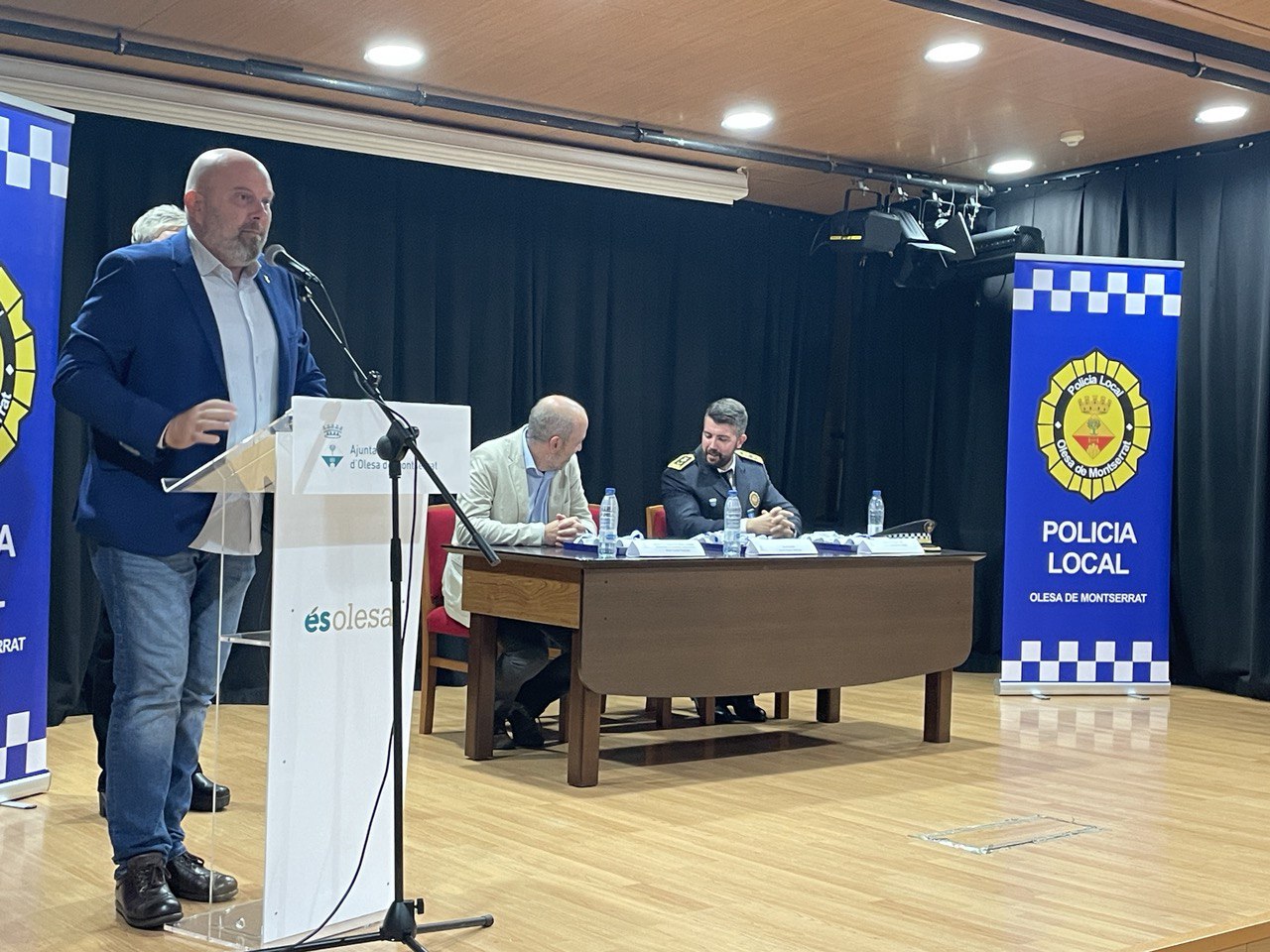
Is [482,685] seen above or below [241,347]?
below

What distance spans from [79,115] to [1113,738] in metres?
4.67

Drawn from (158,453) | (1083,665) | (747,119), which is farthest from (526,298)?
(158,453)

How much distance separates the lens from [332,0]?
4746 millimetres

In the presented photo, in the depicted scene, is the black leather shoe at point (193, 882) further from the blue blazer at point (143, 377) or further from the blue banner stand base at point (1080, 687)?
the blue banner stand base at point (1080, 687)

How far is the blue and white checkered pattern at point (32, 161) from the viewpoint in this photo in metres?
3.76

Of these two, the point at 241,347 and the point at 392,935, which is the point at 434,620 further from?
the point at 392,935

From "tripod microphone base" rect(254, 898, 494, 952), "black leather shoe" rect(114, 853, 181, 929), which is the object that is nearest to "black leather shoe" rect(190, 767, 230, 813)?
"black leather shoe" rect(114, 853, 181, 929)

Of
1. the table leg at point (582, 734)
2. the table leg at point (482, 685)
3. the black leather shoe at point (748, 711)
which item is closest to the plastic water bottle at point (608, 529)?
the table leg at point (582, 734)

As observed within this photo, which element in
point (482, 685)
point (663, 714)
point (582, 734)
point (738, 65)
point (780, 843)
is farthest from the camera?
point (738, 65)

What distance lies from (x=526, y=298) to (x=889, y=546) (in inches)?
106

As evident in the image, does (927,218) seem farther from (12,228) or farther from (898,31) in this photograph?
(12,228)

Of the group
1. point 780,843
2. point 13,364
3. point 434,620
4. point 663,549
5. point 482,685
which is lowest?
point 780,843

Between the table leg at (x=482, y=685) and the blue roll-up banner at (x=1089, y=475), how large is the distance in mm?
2762

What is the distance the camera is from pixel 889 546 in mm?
4973
